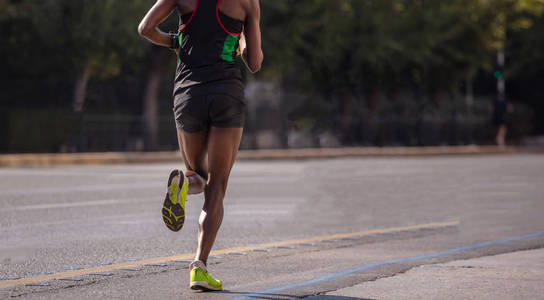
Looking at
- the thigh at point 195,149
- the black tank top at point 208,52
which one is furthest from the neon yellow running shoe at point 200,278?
the black tank top at point 208,52

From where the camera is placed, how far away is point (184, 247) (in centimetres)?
863

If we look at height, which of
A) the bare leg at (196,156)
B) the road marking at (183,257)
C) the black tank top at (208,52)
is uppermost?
the black tank top at (208,52)

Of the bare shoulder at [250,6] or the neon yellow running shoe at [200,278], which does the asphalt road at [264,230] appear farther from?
the bare shoulder at [250,6]

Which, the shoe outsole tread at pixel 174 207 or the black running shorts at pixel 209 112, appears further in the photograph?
the black running shorts at pixel 209 112

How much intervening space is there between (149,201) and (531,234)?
5315 mm

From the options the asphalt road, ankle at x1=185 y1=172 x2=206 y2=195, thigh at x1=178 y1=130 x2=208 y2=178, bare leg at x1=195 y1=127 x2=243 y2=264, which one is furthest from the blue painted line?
thigh at x1=178 y1=130 x2=208 y2=178

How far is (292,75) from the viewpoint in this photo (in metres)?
40.3

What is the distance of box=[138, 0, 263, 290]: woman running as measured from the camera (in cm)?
615

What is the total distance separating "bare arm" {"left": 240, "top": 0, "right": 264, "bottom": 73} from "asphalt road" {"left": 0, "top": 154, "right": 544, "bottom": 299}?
138 centimetres

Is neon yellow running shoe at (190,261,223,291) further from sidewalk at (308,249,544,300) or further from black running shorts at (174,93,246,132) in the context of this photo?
black running shorts at (174,93,246,132)

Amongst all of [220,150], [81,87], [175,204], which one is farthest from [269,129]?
[175,204]

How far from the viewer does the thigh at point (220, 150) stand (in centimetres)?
618

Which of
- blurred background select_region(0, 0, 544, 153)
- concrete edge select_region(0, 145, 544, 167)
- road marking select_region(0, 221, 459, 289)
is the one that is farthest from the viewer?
blurred background select_region(0, 0, 544, 153)

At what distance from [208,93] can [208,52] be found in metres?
0.25
